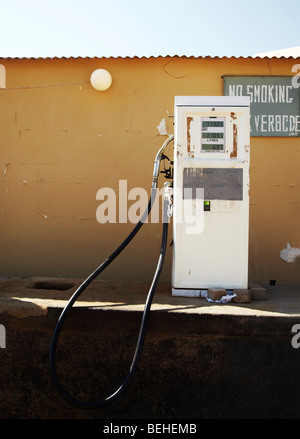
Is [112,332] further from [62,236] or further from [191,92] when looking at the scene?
[191,92]

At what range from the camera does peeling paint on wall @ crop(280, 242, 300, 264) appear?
5.52m

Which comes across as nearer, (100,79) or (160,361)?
(160,361)

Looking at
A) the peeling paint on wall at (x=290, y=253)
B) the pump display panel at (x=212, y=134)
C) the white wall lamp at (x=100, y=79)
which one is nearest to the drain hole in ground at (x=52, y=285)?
the pump display panel at (x=212, y=134)

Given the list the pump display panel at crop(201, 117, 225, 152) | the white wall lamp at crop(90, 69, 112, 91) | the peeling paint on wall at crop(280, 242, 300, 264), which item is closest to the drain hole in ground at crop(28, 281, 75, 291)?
the pump display panel at crop(201, 117, 225, 152)

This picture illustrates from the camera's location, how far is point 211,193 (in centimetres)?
368

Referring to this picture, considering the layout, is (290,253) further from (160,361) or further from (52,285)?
(52,285)

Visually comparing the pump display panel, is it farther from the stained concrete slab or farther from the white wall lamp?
the white wall lamp

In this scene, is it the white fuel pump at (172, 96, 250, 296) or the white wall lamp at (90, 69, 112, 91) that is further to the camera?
the white wall lamp at (90, 69, 112, 91)

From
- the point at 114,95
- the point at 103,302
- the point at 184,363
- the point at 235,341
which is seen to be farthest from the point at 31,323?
the point at 114,95

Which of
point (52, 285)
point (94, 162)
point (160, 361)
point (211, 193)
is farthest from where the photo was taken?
point (94, 162)

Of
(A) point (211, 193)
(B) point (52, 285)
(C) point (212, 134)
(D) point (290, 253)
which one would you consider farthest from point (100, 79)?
(D) point (290, 253)

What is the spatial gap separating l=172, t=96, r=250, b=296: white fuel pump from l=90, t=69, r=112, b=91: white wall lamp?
81.2 inches

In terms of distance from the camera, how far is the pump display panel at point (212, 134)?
367cm

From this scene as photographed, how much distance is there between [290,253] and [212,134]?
8.48 feet
